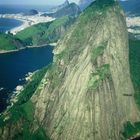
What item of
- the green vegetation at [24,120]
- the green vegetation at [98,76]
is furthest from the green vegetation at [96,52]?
the green vegetation at [24,120]

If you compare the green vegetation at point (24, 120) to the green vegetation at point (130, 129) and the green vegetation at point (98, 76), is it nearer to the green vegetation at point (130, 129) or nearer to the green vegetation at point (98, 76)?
the green vegetation at point (98, 76)

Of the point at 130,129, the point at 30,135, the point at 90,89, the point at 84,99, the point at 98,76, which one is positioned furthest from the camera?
the point at 130,129

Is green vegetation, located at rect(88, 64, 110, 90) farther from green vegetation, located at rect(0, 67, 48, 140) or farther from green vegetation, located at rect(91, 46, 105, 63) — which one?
green vegetation, located at rect(0, 67, 48, 140)

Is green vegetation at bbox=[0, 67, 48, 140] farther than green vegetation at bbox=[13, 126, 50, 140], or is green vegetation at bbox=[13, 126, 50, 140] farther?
green vegetation at bbox=[0, 67, 48, 140]

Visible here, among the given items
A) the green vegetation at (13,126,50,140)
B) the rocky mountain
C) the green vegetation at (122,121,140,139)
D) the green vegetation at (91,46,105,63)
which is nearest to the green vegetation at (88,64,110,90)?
the rocky mountain

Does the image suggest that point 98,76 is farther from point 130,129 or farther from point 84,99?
point 130,129

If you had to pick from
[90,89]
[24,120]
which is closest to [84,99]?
[90,89]

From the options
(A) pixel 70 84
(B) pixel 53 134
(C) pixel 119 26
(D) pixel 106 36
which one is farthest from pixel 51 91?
(C) pixel 119 26

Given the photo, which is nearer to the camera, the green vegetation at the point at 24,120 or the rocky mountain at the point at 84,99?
the rocky mountain at the point at 84,99
